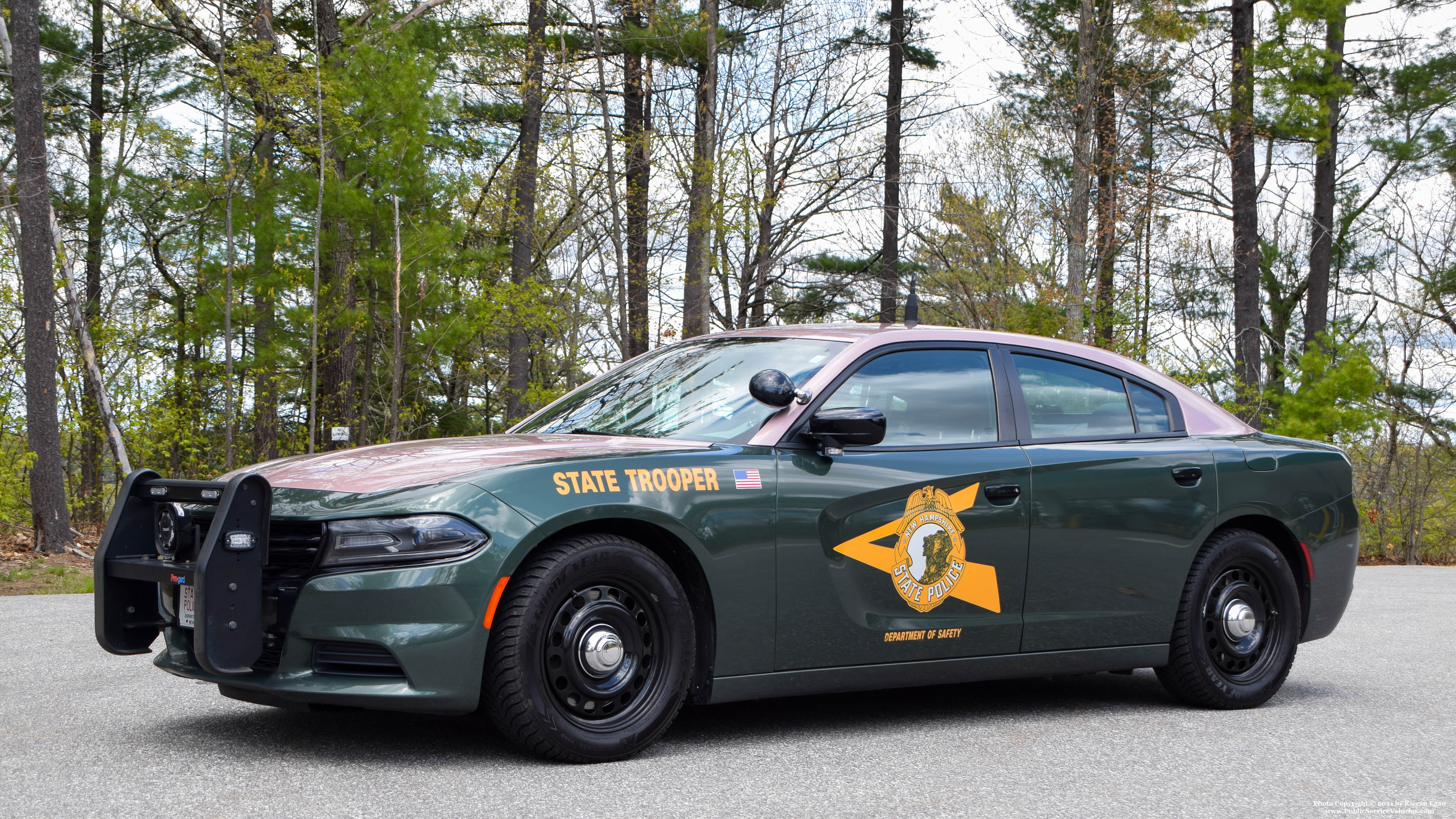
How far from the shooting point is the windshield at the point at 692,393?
4699mm

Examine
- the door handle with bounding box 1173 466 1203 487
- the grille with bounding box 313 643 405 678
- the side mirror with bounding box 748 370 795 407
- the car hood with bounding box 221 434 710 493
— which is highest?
the side mirror with bounding box 748 370 795 407

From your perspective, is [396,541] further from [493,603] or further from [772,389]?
[772,389]

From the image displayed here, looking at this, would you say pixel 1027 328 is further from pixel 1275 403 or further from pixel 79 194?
pixel 79 194

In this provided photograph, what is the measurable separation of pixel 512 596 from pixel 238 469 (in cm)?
111

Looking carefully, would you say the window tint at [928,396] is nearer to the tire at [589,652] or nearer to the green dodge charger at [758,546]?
the green dodge charger at [758,546]

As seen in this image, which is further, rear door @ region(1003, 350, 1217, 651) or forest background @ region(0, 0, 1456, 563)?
forest background @ region(0, 0, 1456, 563)

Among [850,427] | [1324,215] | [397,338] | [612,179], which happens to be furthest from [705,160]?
[850,427]

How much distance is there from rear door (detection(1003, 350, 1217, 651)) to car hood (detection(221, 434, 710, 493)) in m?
1.58

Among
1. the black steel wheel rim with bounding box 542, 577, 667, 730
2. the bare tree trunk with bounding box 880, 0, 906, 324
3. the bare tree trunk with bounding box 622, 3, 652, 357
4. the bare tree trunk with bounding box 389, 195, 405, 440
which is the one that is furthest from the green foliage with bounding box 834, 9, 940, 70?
the black steel wheel rim with bounding box 542, 577, 667, 730

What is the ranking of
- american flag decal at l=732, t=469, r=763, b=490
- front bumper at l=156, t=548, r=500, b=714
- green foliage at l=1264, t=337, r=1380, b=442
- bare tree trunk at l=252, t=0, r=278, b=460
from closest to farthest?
front bumper at l=156, t=548, r=500, b=714 → american flag decal at l=732, t=469, r=763, b=490 → green foliage at l=1264, t=337, r=1380, b=442 → bare tree trunk at l=252, t=0, r=278, b=460

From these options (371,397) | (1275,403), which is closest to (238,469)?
(371,397)

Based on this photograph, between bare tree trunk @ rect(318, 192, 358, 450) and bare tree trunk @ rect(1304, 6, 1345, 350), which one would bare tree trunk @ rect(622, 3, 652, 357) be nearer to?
bare tree trunk @ rect(318, 192, 358, 450)

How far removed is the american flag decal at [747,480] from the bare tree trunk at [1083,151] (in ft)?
55.5

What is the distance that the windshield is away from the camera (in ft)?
15.4
